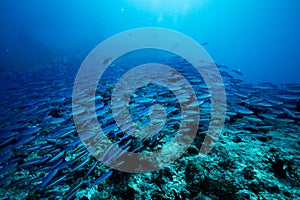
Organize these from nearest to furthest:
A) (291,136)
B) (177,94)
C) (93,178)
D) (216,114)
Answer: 1. (93,178)
2. (291,136)
3. (216,114)
4. (177,94)

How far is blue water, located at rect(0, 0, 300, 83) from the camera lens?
33875 mm

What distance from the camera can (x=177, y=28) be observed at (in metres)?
133

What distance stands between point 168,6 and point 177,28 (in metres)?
33.0

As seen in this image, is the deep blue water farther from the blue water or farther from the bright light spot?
the bright light spot

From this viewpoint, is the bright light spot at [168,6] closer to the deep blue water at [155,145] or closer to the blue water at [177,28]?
the blue water at [177,28]

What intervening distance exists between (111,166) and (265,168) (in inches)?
103

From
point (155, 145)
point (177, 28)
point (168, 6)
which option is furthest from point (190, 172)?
point (168, 6)

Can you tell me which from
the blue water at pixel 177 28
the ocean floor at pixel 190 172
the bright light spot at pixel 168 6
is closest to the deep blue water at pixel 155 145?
the ocean floor at pixel 190 172

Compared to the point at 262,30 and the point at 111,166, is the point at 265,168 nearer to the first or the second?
the point at 111,166

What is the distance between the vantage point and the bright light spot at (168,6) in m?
151

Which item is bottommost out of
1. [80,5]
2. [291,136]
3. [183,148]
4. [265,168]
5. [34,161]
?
[265,168]

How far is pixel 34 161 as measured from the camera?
3.38m

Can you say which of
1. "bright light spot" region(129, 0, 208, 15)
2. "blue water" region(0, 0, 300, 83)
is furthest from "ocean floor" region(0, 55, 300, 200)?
"bright light spot" region(129, 0, 208, 15)

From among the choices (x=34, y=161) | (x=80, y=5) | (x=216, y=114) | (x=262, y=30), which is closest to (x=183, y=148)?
(x=216, y=114)
